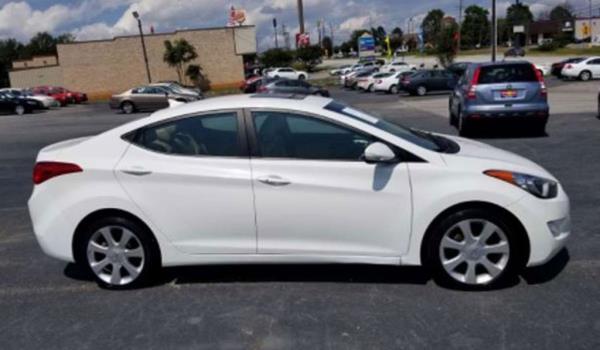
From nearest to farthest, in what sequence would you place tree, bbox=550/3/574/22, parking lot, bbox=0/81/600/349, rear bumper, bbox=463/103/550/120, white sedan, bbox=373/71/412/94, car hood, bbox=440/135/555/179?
parking lot, bbox=0/81/600/349 → car hood, bbox=440/135/555/179 → rear bumper, bbox=463/103/550/120 → white sedan, bbox=373/71/412/94 → tree, bbox=550/3/574/22

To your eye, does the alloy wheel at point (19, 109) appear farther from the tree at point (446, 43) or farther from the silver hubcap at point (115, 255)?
the tree at point (446, 43)

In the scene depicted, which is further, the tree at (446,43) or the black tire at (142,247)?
the tree at (446,43)

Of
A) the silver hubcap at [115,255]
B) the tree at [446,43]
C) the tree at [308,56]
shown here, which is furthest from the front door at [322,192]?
the tree at [308,56]

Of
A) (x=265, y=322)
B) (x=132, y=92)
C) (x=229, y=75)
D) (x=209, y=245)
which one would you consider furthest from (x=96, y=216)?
(x=229, y=75)

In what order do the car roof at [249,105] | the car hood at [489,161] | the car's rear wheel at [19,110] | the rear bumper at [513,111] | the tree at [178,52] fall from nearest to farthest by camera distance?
1. the car hood at [489,161]
2. the car roof at [249,105]
3. the rear bumper at [513,111]
4. the car's rear wheel at [19,110]
5. the tree at [178,52]

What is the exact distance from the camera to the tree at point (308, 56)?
2866 inches

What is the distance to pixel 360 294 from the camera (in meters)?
4.21

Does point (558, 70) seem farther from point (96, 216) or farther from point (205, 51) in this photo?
point (96, 216)

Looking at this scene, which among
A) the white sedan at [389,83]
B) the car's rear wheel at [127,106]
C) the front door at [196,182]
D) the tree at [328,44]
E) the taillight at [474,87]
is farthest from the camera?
the tree at [328,44]

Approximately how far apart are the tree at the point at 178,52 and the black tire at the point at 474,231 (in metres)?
50.0

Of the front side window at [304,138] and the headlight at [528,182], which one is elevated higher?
the front side window at [304,138]

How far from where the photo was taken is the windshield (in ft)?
14.2

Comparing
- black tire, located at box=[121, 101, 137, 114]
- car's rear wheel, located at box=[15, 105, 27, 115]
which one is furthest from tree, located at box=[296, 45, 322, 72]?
car's rear wheel, located at box=[15, 105, 27, 115]

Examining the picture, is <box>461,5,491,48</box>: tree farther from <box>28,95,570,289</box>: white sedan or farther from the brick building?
<box>28,95,570,289</box>: white sedan
